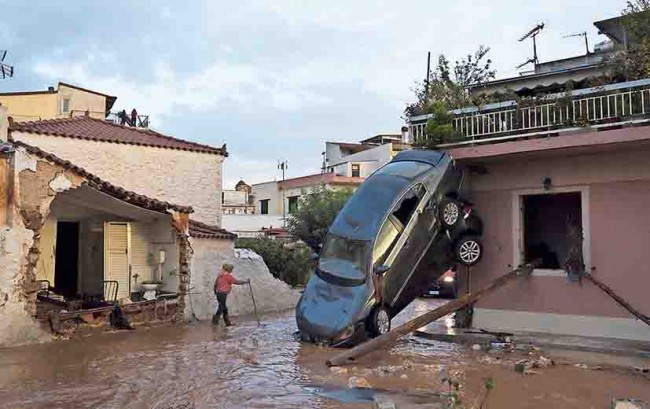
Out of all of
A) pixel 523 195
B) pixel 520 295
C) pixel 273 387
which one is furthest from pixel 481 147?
pixel 273 387

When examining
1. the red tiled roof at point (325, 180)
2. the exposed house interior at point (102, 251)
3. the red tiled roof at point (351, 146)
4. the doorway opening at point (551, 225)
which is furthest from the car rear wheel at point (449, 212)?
the red tiled roof at point (351, 146)

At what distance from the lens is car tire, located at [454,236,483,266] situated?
13453 mm

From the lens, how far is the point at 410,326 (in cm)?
1120

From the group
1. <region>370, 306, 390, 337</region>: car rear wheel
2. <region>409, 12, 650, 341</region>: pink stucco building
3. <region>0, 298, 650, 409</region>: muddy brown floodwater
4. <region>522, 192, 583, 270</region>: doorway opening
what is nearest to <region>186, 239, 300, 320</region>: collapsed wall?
<region>0, 298, 650, 409</region>: muddy brown floodwater

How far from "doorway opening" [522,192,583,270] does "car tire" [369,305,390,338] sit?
4497 millimetres

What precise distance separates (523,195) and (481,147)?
1.39 m

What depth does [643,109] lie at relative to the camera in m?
11.4

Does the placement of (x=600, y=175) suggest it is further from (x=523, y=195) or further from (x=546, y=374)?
(x=546, y=374)

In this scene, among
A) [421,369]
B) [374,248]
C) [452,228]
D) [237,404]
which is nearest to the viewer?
[237,404]

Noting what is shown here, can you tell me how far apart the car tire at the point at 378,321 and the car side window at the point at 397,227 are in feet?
2.82

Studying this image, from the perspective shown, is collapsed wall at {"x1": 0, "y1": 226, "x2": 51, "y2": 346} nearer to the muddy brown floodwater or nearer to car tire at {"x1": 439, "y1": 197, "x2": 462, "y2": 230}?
the muddy brown floodwater

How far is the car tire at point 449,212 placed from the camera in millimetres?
13023

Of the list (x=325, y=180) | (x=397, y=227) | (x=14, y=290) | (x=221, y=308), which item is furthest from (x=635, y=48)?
(x=325, y=180)

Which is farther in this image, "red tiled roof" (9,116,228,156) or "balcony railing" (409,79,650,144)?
"red tiled roof" (9,116,228,156)
